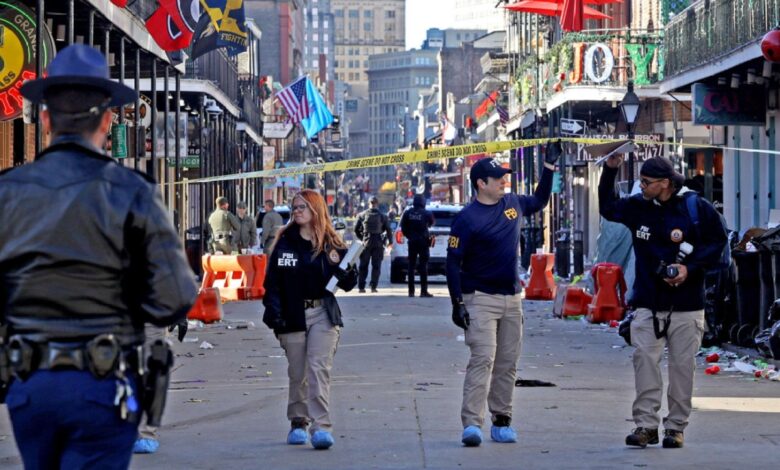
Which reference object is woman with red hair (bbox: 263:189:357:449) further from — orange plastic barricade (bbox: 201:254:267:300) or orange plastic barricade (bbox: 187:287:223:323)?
orange plastic barricade (bbox: 201:254:267:300)

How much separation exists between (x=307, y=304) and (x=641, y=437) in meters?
2.14

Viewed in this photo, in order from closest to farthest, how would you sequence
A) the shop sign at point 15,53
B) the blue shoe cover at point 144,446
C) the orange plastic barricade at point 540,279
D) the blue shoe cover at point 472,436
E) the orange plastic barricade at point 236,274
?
the blue shoe cover at point 144,446
the blue shoe cover at point 472,436
the shop sign at point 15,53
the orange plastic barricade at point 540,279
the orange plastic barricade at point 236,274

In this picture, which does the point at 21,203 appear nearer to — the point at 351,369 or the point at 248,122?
the point at 351,369

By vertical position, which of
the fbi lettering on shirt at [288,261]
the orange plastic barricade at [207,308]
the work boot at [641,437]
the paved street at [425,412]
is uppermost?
the fbi lettering on shirt at [288,261]

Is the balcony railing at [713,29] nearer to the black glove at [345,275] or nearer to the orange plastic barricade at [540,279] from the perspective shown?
the orange plastic barricade at [540,279]

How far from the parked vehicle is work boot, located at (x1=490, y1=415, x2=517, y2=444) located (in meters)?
21.3

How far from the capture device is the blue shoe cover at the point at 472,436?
9848 millimetres

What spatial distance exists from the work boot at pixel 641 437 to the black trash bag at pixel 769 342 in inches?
167

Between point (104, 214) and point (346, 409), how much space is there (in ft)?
23.2

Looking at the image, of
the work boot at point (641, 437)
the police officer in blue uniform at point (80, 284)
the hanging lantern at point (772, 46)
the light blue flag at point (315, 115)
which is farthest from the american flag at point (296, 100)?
the police officer in blue uniform at point (80, 284)

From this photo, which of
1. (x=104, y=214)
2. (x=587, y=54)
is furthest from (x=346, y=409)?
(x=587, y=54)

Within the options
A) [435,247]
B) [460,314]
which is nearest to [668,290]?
[460,314]

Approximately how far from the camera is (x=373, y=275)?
1161 inches

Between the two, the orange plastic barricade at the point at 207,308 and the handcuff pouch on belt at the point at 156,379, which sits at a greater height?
the handcuff pouch on belt at the point at 156,379
